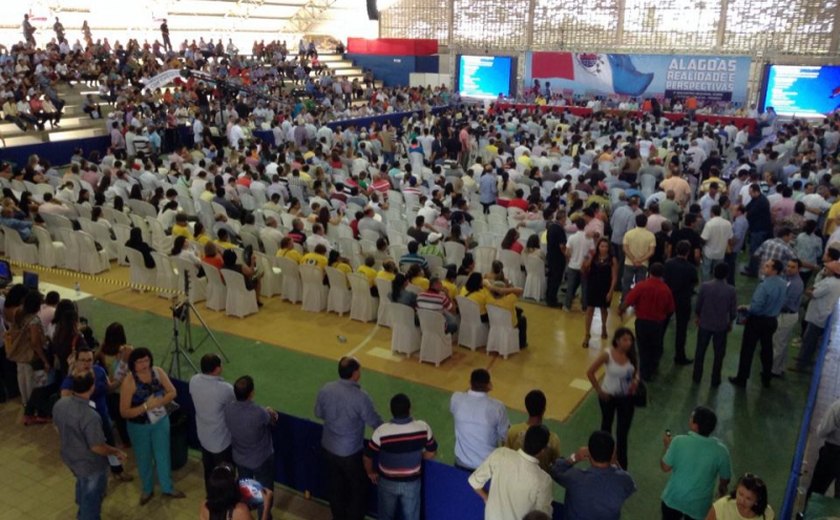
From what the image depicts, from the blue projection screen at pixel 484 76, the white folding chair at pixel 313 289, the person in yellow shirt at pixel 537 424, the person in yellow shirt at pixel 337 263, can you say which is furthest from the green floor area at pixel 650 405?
the blue projection screen at pixel 484 76

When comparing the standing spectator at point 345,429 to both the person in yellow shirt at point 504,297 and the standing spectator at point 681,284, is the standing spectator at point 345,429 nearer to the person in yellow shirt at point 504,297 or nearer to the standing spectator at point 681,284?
the person in yellow shirt at point 504,297

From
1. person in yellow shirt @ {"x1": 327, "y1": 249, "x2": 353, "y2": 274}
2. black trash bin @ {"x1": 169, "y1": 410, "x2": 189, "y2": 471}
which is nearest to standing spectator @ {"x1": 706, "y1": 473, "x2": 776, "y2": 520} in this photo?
black trash bin @ {"x1": 169, "y1": 410, "x2": 189, "y2": 471}

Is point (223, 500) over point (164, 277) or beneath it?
over

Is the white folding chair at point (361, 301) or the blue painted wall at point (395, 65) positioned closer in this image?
the white folding chair at point (361, 301)

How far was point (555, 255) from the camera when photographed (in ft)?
30.8

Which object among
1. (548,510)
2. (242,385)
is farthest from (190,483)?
(548,510)

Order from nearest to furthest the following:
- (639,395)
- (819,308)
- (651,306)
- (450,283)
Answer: (639,395) → (651,306) → (819,308) → (450,283)

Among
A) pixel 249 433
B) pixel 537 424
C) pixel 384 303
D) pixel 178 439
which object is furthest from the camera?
pixel 384 303

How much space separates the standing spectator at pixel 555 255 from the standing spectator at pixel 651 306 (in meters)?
2.19

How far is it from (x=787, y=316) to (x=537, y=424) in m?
4.47

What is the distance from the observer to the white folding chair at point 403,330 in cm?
800

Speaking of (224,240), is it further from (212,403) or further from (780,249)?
(780,249)

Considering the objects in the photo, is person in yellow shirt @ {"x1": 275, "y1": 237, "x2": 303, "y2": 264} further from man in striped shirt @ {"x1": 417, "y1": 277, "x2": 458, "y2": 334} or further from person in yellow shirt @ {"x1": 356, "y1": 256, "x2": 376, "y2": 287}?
man in striped shirt @ {"x1": 417, "y1": 277, "x2": 458, "y2": 334}

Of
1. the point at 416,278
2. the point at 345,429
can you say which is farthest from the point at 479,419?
the point at 416,278
